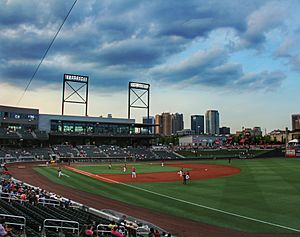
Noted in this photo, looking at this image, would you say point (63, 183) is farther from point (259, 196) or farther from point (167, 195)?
point (259, 196)

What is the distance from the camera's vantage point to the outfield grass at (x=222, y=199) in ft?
58.0

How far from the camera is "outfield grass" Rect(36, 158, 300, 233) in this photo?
17.7 metres

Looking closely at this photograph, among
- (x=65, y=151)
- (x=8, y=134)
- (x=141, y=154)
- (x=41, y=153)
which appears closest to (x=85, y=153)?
(x=65, y=151)

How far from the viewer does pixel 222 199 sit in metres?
23.7

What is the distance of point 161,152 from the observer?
89.6 metres

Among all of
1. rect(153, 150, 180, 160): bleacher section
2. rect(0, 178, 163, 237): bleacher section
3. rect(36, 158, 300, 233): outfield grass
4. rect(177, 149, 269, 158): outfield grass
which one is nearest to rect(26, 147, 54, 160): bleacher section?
rect(153, 150, 180, 160): bleacher section

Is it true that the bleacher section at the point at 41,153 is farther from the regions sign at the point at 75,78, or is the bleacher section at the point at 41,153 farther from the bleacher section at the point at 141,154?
the bleacher section at the point at 141,154

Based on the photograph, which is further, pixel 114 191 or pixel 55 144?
pixel 55 144

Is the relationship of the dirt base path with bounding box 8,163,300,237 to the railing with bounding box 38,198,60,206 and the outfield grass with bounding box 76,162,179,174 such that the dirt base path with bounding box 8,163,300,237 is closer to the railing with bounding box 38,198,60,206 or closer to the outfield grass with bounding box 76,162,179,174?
the railing with bounding box 38,198,60,206

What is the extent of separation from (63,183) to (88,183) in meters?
2.81

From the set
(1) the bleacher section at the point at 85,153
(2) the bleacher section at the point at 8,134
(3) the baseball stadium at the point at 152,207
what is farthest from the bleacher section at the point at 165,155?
(3) the baseball stadium at the point at 152,207

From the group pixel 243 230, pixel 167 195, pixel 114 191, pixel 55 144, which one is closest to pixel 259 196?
pixel 167 195

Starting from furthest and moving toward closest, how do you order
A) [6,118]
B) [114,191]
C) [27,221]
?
[6,118], [114,191], [27,221]

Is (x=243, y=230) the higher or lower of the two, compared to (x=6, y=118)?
lower
